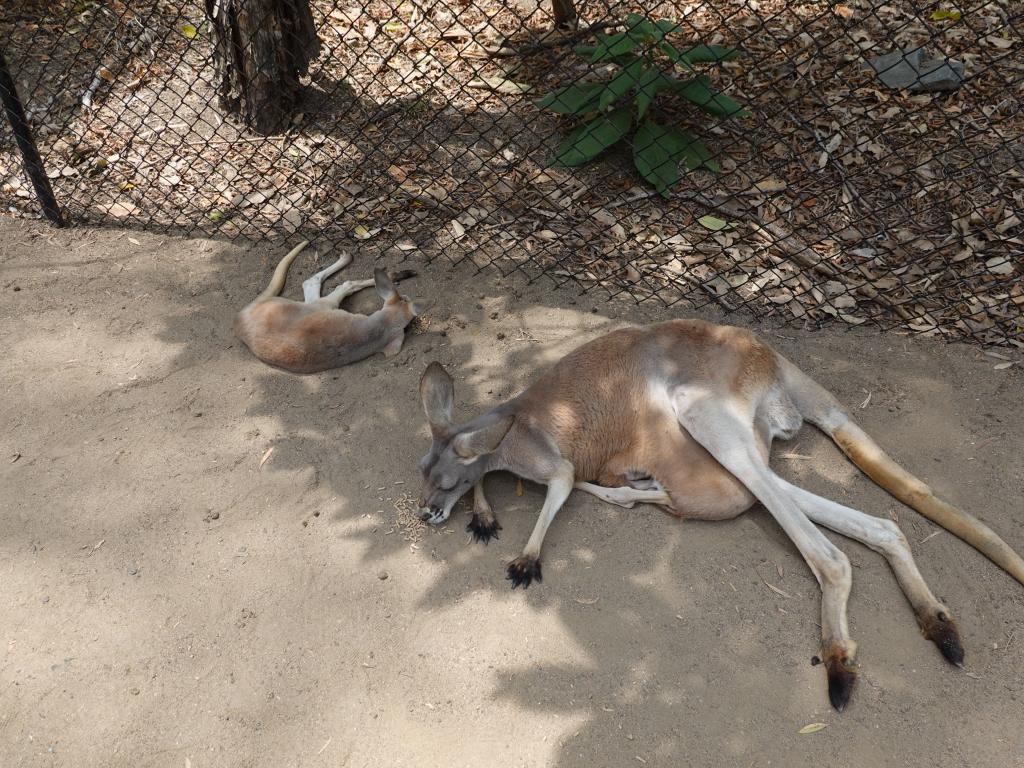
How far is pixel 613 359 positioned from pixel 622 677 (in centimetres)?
135

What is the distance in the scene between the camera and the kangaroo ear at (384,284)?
4188mm

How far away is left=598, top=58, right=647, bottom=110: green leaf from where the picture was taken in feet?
15.1

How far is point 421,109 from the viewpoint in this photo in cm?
552

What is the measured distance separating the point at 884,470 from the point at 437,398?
1.81m

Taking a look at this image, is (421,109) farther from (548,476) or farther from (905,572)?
(905,572)

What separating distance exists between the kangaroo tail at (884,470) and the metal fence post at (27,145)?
4194 millimetres

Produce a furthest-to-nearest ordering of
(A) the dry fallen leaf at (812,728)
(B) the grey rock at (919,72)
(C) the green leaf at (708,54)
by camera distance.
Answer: (B) the grey rock at (919,72) < (C) the green leaf at (708,54) < (A) the dry fallen leaf at (812,728)

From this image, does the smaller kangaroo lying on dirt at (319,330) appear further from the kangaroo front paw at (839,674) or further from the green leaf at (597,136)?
the kangaroo front paw at (839,674)

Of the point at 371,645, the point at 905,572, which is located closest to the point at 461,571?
the point at 371,645

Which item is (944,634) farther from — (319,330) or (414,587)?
(319,330)

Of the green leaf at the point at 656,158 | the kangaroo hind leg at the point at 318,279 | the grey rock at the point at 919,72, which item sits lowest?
the kangaroo hind leg at the point at 318,279

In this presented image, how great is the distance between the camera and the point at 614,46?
464cm

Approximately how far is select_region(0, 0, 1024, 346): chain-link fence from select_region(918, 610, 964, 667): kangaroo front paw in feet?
5.47

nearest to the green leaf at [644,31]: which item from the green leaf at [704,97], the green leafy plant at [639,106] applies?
the green leafy plant at [639,106]
